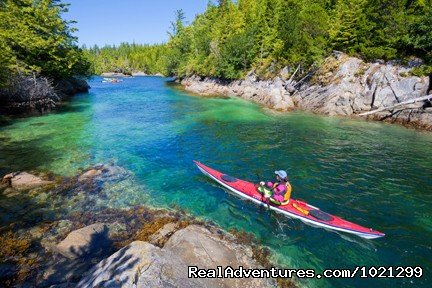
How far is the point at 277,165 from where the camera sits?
18.4 m

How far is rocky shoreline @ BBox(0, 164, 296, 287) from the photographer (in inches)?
301

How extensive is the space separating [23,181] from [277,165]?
15399 millimetres

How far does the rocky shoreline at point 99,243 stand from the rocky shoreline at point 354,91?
1047 inches

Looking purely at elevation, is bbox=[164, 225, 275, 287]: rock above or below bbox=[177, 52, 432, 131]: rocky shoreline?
below

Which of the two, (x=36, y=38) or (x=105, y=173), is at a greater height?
(x=36, y=38)

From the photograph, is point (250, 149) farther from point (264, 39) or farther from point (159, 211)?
point (264, 39)

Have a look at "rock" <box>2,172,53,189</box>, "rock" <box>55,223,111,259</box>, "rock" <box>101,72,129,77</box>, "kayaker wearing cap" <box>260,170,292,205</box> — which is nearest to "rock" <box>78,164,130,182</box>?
"rock" <box>2,172,53,189</box>

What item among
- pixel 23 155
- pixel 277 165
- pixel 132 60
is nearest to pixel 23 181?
pixel 23 155

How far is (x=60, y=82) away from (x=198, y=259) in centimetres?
5004

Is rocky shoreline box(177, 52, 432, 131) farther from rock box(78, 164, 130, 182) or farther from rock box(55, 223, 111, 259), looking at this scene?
rock box(55, 223, 111, 259)

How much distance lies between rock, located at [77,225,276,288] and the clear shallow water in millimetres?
2347

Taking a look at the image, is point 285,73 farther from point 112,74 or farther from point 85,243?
point 112,74

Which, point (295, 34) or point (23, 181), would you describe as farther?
point (295, 34)

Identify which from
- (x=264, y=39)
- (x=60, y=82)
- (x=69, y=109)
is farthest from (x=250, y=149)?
(x=60, y=82)
